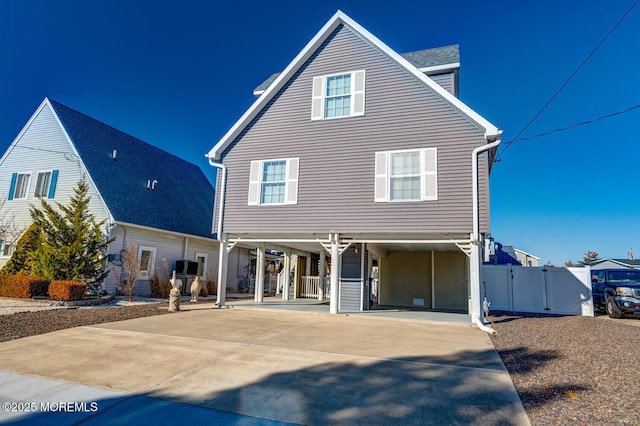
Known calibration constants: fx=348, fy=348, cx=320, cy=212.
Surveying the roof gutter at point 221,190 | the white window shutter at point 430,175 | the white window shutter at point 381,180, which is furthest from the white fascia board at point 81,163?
the white window shutter at point 430,175

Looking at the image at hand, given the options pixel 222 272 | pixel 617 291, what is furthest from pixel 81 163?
pixel 617 291

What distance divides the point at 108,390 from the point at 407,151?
8.82 m

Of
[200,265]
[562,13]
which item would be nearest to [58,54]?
[200,265]

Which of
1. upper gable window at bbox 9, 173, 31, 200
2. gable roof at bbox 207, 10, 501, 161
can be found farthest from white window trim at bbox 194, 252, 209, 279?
upper gable window at bbox 9, 173, 31, 200

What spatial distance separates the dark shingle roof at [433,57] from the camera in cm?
1150

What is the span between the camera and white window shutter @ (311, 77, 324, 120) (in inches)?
447

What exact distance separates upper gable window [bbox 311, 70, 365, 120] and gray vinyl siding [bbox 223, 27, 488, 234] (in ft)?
0.69

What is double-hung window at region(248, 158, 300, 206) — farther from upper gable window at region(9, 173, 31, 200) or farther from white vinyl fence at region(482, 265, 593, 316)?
upper gable window at region(9, 173, 31, 200)

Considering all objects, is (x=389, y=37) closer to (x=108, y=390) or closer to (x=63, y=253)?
→ (x=108, y=390)

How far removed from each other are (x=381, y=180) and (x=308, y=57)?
5.03 m

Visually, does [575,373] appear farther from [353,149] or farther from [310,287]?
[310,287]

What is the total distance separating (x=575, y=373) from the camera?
4652 millimetres

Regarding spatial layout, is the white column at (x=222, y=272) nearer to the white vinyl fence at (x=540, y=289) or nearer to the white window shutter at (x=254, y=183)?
the white window shutter at (x=254, y=183)

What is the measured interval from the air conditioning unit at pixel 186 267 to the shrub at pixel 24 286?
536cm
